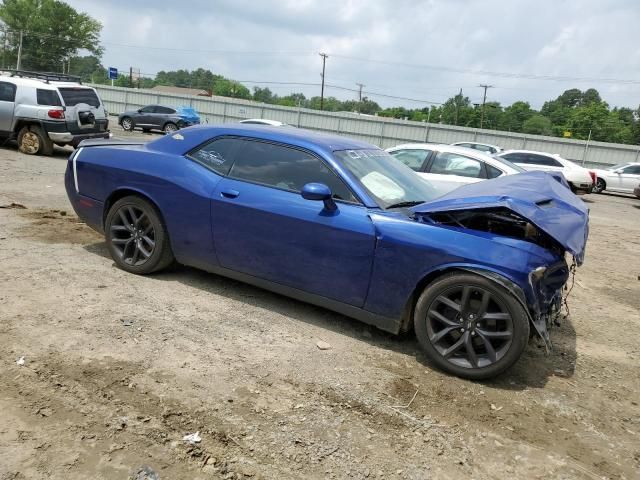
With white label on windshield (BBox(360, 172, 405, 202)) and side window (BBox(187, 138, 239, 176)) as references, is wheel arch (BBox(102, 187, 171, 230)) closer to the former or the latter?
side window (BBox(187, 138, 239, 176))

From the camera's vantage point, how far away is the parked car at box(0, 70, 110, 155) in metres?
12.7

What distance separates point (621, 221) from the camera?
13531mm

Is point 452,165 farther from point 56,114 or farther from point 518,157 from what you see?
point 518,157

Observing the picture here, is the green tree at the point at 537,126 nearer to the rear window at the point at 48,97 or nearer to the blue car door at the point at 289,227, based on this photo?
the rear window at the point at 48,97

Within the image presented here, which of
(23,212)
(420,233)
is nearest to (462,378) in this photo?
(420,233)

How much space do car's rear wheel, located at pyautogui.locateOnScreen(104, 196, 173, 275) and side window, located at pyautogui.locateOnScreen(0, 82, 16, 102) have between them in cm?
967

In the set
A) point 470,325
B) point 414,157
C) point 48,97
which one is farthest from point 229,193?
point 48,97

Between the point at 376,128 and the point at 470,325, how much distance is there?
3133 cm

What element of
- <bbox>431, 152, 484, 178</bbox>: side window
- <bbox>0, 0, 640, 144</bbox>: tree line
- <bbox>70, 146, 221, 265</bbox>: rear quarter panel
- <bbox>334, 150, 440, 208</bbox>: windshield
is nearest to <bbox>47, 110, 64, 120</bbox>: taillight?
<bbox>70, 146, 221, 265</bbox>: rear quarter panel

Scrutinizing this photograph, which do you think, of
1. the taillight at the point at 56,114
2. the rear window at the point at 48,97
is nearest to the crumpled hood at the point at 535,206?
the taillight at the point at 56,114

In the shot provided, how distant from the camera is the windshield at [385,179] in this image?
4.36m

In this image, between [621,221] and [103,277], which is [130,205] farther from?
[621,221]

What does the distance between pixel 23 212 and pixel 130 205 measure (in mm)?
2954

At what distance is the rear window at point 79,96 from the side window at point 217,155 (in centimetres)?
974
